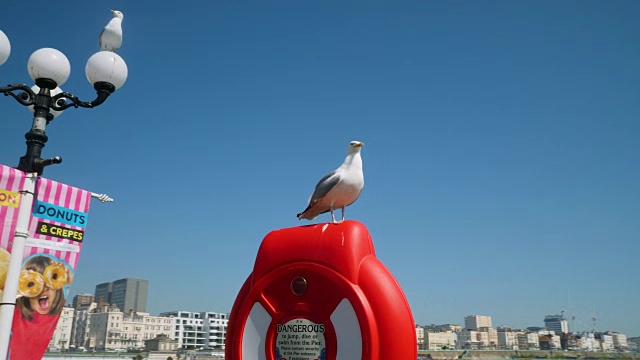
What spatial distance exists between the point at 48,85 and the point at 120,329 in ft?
328

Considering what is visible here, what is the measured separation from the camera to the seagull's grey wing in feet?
15.1

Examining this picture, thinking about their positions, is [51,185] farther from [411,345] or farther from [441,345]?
[441,345]

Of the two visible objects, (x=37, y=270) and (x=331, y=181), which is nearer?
(x=331, y=181)

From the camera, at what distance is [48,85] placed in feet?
16.7

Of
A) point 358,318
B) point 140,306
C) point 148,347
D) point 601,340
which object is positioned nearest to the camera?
point 358,318

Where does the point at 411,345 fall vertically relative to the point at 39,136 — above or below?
below

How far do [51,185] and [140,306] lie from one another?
493 feet

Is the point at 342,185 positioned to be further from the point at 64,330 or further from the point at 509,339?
the point at 509,339

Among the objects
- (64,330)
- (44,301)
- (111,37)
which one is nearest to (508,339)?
(64,330)

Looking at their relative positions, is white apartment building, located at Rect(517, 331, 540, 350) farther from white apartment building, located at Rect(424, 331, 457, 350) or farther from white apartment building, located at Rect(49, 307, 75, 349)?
white apartment building, located at Rect(49, 307, 75, 349)

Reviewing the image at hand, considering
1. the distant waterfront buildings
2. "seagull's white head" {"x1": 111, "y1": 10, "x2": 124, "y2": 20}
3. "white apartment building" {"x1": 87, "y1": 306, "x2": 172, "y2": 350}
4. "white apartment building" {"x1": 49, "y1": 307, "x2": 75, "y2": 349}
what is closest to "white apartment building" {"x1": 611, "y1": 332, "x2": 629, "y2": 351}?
the distant waterfront buildings

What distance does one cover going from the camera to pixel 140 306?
474 ft

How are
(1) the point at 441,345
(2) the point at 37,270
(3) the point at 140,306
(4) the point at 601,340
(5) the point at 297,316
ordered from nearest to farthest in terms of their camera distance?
(5) the point at 297,316 < (2) the point at 37,270 < (1) the point at 441,345 < (3) the point at 140,306 < (4) the point at 601,340

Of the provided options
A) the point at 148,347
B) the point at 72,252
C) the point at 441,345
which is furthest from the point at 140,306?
the point at 72,252
